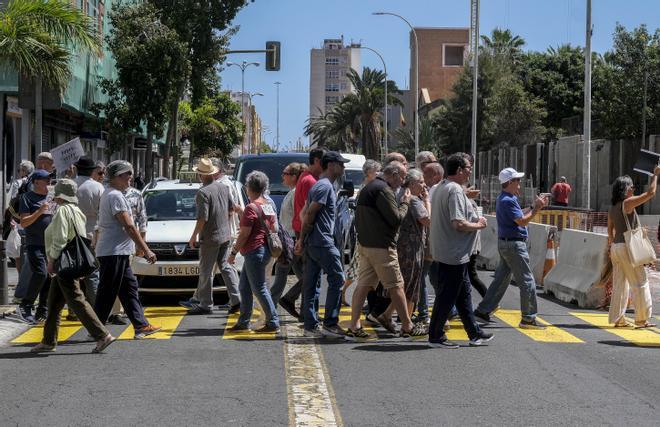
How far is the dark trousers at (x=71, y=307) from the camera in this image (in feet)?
30.1

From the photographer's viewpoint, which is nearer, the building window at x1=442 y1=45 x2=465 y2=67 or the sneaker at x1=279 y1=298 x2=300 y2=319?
the sneaker at x1=279 y1=298 x2=300 y2=319

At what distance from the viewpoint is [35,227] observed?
36.2ft

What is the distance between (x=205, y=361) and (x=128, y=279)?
1639mm

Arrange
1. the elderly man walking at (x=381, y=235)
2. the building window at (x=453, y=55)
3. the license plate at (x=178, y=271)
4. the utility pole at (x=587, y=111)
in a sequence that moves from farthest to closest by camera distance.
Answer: the building window at (x=453, y=55)
the utility pole at (x=587, y=111)
the license plate at (x=178, y=271)
the elderly man walking at (x=381, y=235)

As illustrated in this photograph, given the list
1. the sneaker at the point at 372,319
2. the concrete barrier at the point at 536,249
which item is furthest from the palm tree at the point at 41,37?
the sneaker at the point at 372,319

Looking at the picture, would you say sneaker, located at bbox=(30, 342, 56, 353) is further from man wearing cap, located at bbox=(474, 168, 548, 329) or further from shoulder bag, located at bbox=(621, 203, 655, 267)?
shoulder bag, located at bbox=(621, 203, 655, 267)

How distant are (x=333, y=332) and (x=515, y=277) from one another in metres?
2.23

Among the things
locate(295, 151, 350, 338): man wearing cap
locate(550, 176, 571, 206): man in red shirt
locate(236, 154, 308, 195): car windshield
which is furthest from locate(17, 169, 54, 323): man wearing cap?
locate(550, 176, 571, 206): man in red shirt

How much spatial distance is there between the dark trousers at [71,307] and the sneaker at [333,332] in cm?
208

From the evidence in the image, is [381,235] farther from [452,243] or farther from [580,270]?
[580,270]

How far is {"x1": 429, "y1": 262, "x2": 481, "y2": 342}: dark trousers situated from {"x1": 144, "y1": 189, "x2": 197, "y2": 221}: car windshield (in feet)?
17.4

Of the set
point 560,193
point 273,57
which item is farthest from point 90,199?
point 273,57

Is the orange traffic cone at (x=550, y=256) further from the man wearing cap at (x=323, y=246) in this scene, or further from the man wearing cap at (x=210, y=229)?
the man wearing cap at (x=323, y=246)

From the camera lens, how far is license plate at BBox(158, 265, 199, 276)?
1258 cm
